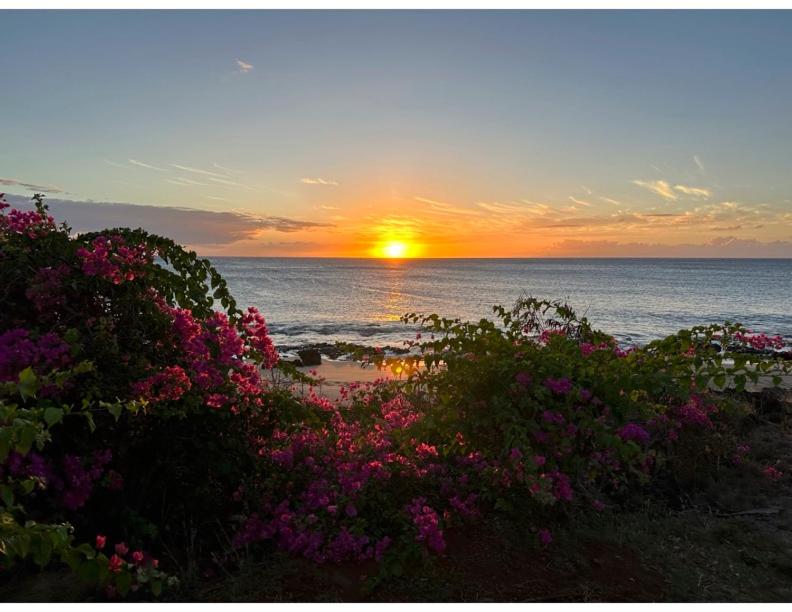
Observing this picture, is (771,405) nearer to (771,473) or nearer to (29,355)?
(771,473)

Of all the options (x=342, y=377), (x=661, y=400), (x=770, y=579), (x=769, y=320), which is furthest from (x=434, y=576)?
(x=769, y=320)

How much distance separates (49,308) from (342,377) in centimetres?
1341

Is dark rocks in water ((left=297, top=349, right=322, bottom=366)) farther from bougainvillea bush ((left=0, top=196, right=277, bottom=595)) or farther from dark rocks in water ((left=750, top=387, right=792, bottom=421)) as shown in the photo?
bougainvillea bush ((left=0, top=196, right=277, bottom=595))

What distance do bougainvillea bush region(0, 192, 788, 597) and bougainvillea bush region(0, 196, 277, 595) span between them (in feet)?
0.06

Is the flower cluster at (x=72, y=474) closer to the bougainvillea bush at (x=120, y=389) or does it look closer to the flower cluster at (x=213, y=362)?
the bougainvillea bush at (x=120, y=389)

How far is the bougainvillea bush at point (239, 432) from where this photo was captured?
4660 millimetres

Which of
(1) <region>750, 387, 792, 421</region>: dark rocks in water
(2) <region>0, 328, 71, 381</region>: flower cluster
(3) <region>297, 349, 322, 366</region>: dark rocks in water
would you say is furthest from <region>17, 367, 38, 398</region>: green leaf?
(3) <region>297, 349, 322, 366</region>: dark rocks in water

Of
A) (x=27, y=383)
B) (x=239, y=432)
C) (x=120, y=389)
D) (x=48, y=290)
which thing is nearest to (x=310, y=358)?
(x=239, y=432)

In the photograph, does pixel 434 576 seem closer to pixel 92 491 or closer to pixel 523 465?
pixel 523 465

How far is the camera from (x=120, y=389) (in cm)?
479

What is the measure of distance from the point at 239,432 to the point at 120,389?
1190mm

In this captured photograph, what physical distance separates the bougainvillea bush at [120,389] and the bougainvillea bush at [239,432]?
0.02 m

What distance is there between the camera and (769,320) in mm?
45031

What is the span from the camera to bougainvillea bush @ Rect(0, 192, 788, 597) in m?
4.66
